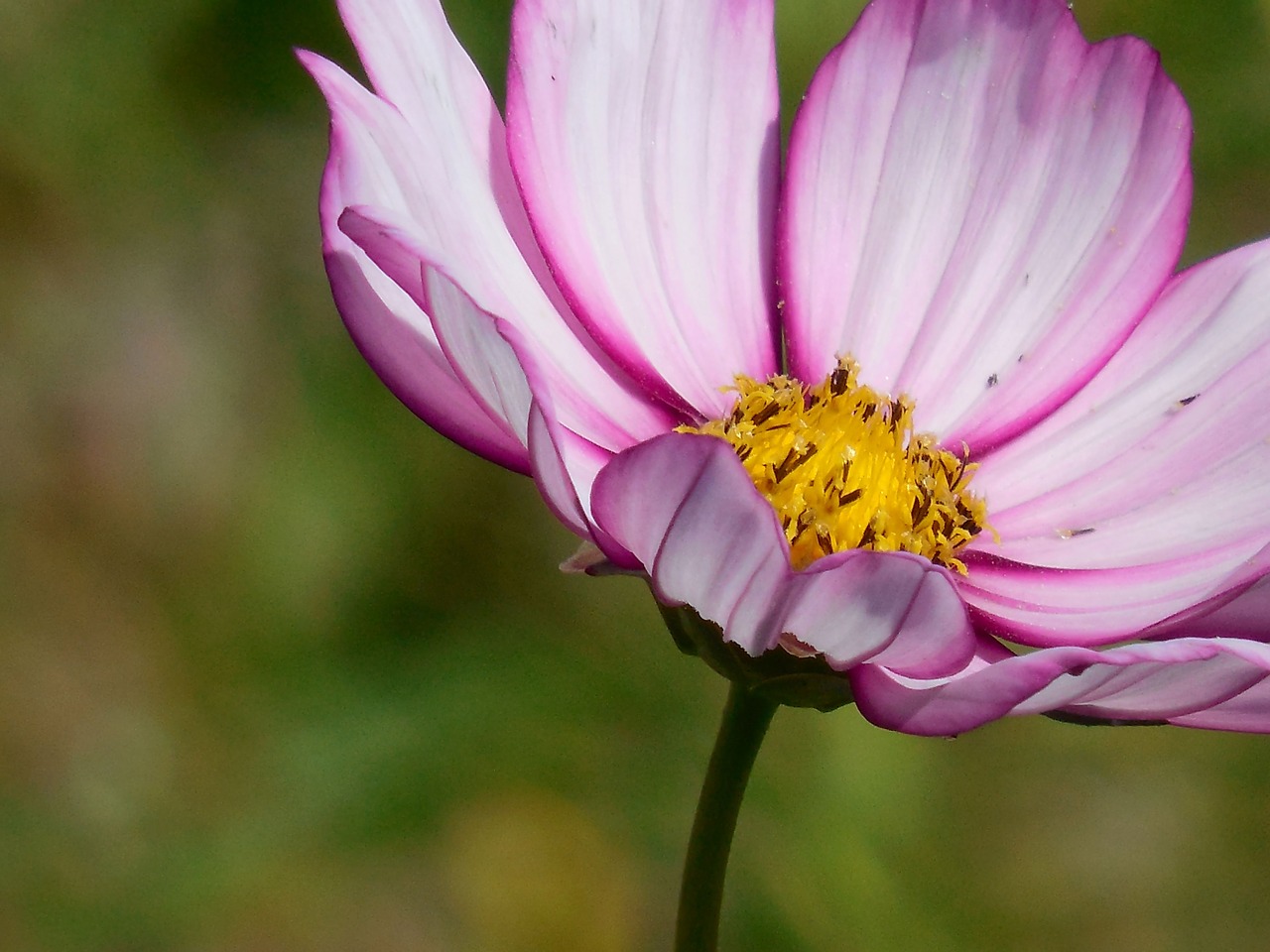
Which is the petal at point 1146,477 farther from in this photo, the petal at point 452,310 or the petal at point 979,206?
the petal at point 452,310

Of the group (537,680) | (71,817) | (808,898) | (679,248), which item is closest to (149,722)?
(71,817)

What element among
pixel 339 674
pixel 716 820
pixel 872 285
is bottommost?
pixel 339 674

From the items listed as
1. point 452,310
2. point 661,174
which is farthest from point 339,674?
point 452,310

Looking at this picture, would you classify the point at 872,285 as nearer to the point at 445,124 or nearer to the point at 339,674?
the point at 445,124

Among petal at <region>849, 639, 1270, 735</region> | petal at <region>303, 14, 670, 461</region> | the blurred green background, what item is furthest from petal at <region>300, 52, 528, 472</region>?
the blurred green background

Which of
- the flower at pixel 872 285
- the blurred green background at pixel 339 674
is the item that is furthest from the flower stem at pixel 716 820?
the blurred green background at pixel 339 674
